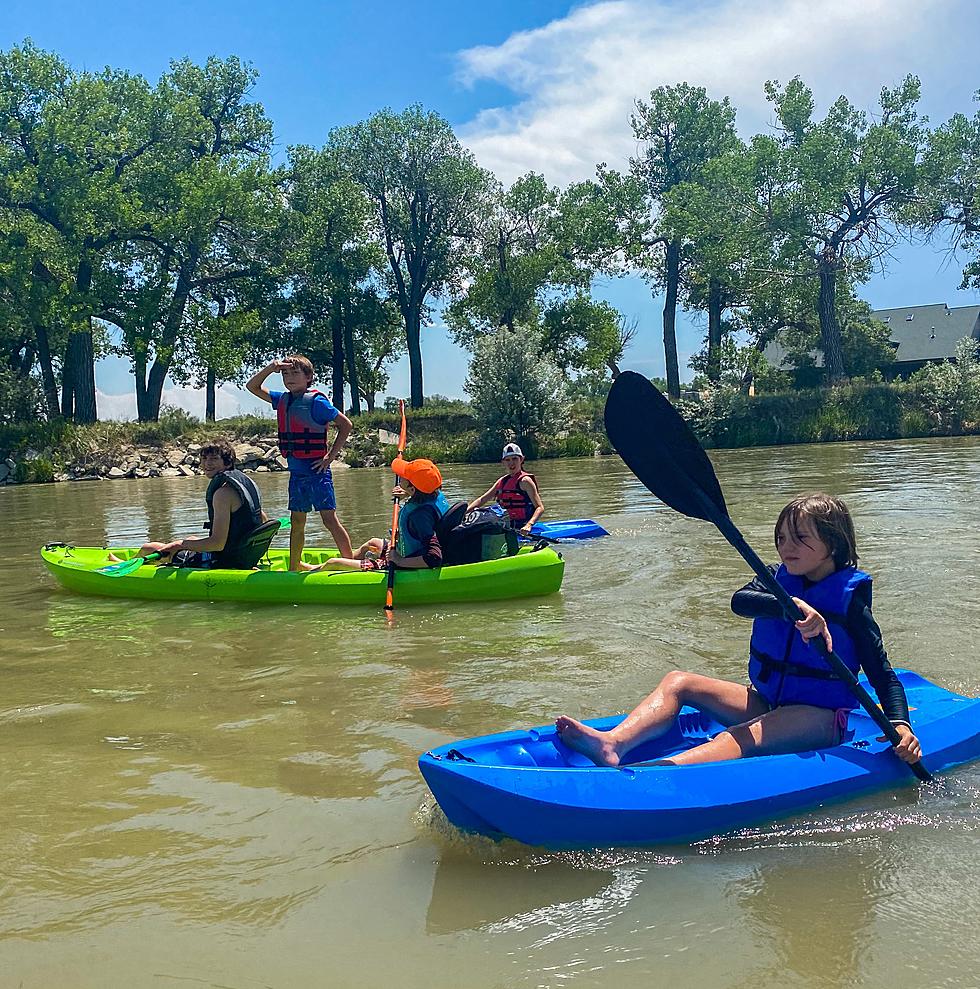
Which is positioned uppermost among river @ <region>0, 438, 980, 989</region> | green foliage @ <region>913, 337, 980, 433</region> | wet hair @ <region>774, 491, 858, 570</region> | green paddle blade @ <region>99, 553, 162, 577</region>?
green foliage @ <region>913, 337, 980, 433</region>

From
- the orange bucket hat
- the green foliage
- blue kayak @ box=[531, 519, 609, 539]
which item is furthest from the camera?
the green foliage

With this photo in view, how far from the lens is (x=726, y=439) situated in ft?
99.6

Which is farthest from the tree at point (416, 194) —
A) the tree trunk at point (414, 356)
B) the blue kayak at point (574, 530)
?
the blue kayak at point (574, 530)

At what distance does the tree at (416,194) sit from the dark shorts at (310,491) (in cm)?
3039

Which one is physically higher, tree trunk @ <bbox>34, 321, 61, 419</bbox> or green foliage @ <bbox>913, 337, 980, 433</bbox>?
tree trunk @ <bbox>34, 321, 61, 419</bbox>

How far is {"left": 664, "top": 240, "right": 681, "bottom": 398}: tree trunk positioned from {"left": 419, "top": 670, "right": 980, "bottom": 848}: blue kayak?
123ft

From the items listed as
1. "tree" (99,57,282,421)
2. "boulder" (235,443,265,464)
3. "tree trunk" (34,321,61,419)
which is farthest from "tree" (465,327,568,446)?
"tree trunk" (34,321,61,419)

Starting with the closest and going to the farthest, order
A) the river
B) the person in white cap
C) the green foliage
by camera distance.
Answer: the river, the person in white cap, the green foliage

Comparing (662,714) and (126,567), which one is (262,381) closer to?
(126,567)

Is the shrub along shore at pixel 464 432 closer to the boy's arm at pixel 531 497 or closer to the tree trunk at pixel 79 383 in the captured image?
the tree trunk at pixel 79 383

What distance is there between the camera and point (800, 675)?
3424mm

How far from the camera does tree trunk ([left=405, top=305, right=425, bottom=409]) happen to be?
38000 millimetres

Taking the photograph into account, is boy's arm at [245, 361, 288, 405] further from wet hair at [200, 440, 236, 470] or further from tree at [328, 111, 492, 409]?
tree at [328, 111, 492, 409]

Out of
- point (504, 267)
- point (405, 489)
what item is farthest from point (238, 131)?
point (405, 489)
